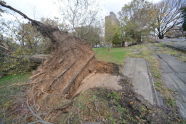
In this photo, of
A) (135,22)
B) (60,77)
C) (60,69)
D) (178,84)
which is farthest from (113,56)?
(135,22)

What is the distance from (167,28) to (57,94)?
990 inches

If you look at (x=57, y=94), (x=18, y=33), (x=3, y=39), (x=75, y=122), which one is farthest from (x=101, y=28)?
(x=75, y=122)

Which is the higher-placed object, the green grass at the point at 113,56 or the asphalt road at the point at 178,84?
the green grass at the point at 113,56

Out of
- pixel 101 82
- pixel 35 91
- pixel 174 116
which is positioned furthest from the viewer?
pixel 101 82

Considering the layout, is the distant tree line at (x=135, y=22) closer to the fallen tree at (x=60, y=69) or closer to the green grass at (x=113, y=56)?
the green grass at (x=113, y=56)

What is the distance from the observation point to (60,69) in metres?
4.07

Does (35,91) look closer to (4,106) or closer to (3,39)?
(4,106)

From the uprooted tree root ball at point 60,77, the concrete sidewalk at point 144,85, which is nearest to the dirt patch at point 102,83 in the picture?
the uprooted tree root ball at point 60,77

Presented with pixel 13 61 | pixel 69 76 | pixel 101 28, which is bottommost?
pixel 69 76

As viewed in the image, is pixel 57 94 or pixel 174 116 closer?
pixel 174 116

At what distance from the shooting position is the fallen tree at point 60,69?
127 inches

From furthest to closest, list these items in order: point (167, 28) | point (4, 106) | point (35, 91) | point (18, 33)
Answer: point (167, 28) → point (18, 33) → point (35, 91) → point (4, 106)

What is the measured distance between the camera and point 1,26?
4.84 m

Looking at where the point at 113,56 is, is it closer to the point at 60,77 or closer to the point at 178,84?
the point at 178,84
